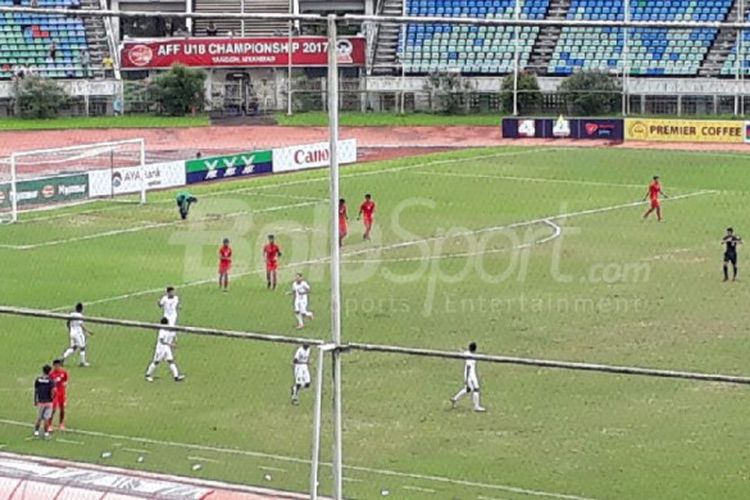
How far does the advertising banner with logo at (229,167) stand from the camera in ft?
115

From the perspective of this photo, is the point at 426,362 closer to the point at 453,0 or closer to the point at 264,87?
the point at 264,87

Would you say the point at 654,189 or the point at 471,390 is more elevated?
the point at 654,189

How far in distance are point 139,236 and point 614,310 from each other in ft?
37.2

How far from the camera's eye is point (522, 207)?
1569 centimetres

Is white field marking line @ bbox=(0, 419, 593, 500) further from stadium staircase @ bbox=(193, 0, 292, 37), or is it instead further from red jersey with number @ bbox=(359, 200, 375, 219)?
red jersey with number @ bbox=(359, 200, 375, 219)

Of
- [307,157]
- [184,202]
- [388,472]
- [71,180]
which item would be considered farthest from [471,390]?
[71,180]

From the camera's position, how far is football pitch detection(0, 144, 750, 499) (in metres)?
16.4

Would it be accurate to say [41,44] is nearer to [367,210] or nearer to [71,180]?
[367,210]

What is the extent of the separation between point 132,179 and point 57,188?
369cm

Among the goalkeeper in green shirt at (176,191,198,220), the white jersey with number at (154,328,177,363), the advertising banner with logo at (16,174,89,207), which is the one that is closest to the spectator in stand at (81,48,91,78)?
the white jersey with number at (154,328,177,363)

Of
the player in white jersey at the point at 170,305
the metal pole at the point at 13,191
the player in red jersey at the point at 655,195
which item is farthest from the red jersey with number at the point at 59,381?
the metal pole at the point at 13,191

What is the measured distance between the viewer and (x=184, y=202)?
A: 3103 centimetres

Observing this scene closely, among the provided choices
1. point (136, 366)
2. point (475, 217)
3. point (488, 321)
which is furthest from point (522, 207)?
point (136, 366)

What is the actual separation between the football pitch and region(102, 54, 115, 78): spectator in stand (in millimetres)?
3708
